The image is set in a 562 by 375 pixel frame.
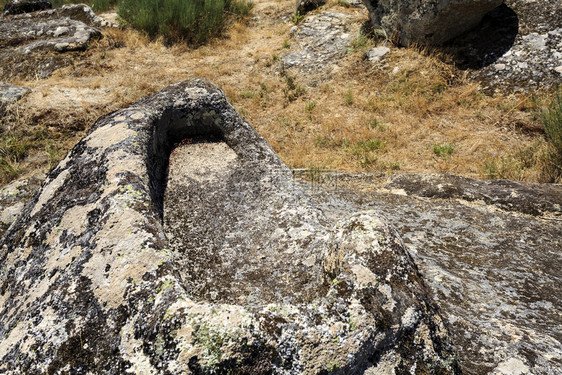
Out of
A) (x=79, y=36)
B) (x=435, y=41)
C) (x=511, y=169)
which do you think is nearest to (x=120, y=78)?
(x=79, y=36)

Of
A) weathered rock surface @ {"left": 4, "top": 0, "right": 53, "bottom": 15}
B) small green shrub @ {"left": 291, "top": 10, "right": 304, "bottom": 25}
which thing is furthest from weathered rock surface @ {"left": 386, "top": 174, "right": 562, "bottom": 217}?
weathered rock surface @ {"left": 4, "top": 0, "right": 53, "bottom": 15}

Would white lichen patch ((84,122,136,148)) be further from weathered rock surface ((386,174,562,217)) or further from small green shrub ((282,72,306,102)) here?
small green shrub ((282,72,306,102))

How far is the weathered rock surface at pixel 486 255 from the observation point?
140 centimetres

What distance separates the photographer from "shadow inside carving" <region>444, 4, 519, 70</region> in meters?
6.93

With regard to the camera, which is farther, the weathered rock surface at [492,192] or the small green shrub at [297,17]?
the small green shrub at [297,17]

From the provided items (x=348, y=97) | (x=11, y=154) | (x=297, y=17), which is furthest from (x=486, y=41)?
(x=11, y=154)

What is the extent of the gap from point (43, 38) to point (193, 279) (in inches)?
414

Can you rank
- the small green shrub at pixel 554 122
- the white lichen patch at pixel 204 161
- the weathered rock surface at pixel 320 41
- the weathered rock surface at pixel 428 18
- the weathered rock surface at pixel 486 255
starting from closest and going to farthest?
the weathered rock surface at pixel 486 255 < the white lichen patch at pixel 204 161 < the small green shrub at pixel 554 122 < the weathered rock surface at pixel 428 18 < the weathered rock surface at pixel 320 41

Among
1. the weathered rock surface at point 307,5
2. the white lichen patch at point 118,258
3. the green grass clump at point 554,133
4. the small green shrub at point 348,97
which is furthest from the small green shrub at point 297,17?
the white lichen patch at point 118,258

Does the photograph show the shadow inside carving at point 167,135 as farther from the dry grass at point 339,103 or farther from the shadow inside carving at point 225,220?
the dry grass at point 339,103

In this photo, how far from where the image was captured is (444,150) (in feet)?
18.4

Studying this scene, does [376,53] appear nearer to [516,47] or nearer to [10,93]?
[516,47]

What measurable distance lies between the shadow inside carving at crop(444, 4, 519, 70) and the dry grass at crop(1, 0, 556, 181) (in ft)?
1.40

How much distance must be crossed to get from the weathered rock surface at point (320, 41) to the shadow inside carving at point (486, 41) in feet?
8.09
